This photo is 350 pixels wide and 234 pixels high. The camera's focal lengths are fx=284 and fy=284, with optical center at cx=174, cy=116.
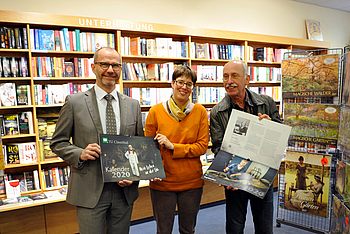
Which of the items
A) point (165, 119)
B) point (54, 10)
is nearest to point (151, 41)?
point (54, 10)

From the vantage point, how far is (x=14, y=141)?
124 inches

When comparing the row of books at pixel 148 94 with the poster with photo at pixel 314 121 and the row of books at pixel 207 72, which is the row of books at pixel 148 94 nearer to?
the row of books at pixel 207 72

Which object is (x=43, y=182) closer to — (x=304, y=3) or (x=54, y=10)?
(x=54, y=10)

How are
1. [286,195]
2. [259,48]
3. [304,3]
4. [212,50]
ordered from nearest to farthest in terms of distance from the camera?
1. [286,195]
2. [212,50]
3. [259,48]
4. [304,3]

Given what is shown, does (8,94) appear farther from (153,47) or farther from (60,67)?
(153,47)

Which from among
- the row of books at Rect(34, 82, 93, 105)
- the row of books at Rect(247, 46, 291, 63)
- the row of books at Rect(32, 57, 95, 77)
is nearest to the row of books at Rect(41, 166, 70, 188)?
the row of books at Rect(34, 82, 93, 105)

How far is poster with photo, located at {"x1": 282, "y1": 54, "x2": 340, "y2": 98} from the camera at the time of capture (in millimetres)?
2586

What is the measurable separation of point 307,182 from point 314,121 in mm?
607

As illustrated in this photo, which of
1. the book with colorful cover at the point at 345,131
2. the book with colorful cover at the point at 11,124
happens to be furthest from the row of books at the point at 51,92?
the book with colorful cover at the point at 345,131

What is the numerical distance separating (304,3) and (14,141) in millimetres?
5595

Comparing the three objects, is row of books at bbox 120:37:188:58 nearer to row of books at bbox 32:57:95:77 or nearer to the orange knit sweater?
row of books at bbox 32:57:95:77

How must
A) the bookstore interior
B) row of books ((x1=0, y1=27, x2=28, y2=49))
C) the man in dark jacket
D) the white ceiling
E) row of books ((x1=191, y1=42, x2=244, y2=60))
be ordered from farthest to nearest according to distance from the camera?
the white ceiling, row of books ((x1=191, y1=42, x2=244, y2=60)), row of books ((x1=0, y1=27, x2=28, y2=49)), the bookstore interior, the man in dark jacket

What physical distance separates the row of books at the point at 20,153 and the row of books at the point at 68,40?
1049 mm

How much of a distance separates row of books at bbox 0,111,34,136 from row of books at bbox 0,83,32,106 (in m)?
0.13
